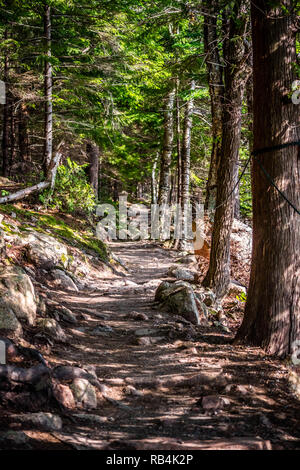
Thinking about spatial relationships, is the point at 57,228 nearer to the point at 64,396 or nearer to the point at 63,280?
the point at 63,280

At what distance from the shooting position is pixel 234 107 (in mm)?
7863

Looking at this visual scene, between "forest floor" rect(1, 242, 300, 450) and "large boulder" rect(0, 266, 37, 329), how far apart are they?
0.62 metres

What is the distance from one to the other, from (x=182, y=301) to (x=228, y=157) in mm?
3367

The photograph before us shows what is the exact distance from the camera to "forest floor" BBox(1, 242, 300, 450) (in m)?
2.83

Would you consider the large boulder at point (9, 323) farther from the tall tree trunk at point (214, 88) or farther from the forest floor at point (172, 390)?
the tall tree trunk at point (214, 88)

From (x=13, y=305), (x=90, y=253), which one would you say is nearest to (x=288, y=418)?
(x=13, y=305)

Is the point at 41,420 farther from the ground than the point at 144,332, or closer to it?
farther from the ground

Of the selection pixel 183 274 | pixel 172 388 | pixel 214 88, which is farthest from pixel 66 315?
pixel 214 88

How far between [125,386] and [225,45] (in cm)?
791

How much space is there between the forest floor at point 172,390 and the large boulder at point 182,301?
0.27m

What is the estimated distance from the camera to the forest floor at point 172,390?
2830mm

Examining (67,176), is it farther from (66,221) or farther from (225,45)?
(225,45)

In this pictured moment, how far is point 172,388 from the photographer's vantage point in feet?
13.1
